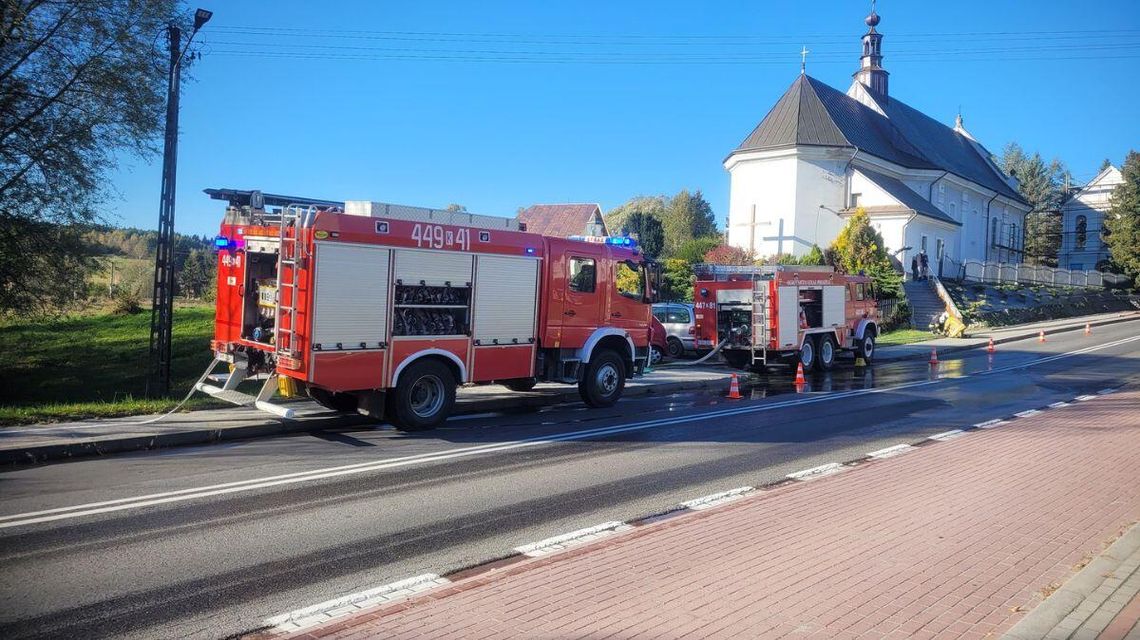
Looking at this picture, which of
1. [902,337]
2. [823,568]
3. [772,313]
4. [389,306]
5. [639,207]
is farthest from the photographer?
[639,207]

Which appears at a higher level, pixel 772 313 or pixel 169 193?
pixel 169 193

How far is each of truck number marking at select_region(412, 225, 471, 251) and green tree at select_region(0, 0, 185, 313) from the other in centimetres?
932

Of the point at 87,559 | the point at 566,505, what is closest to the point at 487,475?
the point at 566,505

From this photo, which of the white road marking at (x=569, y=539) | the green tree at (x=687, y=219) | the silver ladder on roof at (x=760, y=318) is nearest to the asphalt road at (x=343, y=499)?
the white road marking at (x=569, y=539)

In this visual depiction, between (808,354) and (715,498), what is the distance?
1478 centimetres

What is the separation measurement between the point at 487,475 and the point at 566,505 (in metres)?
1.47

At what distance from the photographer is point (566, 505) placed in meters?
7.22

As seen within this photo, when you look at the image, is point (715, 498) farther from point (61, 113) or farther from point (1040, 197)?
point (1040, 197)

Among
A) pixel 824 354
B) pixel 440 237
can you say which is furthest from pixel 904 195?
pixel 440 237

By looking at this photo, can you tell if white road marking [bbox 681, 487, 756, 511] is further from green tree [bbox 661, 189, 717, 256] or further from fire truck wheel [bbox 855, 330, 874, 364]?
green tree [bbox 661, 189, 717, 256]

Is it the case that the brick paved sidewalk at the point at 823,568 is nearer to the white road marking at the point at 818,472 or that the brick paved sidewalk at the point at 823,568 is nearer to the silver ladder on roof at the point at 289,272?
the white road marking at the point at 818,472

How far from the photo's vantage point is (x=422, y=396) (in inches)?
447

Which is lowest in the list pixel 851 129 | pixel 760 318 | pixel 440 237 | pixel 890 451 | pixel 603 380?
pixel 890 451

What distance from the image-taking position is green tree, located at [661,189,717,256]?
74312 millimetres
